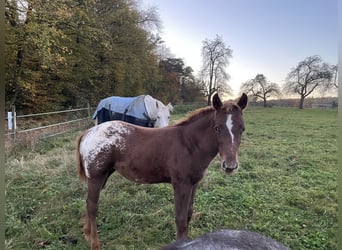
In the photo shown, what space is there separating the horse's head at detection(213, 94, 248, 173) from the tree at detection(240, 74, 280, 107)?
8.5 inches

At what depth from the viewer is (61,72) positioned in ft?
4.43

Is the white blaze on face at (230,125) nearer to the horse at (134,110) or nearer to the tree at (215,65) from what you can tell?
the tree at (215,65)

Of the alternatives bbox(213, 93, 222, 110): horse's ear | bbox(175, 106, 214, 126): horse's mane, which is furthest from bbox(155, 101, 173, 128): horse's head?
bbox(213, 93, 222, 110): horse's ear

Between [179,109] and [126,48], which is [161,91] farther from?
[126,48]

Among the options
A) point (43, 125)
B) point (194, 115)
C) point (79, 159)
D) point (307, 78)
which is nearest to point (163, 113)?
point (194, 115)

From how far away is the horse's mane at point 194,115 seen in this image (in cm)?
126

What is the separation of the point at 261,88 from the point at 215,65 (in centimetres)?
24

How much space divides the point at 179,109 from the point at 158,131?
21 centimetres

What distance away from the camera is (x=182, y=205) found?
1.26 m

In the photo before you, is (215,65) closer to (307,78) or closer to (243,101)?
(243,101)

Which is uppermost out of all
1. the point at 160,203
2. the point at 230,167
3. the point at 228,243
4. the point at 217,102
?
the point at 217,102

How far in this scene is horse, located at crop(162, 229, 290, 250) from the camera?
711 mm

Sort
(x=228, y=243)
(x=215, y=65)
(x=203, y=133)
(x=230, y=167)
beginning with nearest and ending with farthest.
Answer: (x=228, y=243)
(x=230, y=167)
(x=203, y=133)
(x=215, y=65)

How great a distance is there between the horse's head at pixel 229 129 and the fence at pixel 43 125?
739 mm
